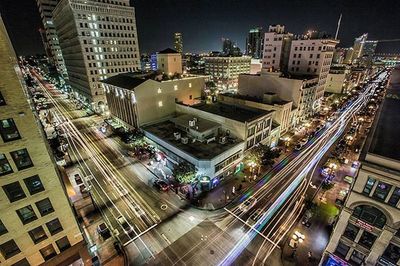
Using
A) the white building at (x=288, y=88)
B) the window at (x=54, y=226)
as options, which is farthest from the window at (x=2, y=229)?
the white building at (x=288, y=88)

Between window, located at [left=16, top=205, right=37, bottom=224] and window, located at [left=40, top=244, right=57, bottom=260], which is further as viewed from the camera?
window, located at [left=40, top=244, right=57, bottom=260]

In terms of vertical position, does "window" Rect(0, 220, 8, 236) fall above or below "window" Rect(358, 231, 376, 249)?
above

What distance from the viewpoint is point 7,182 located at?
56.1 feet

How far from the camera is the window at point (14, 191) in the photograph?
17244 mm

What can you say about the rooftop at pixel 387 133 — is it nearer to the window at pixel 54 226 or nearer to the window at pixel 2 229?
the window at pixel 54 226

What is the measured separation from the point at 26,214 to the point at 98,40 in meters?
79.4

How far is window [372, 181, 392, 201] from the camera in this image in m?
17.4

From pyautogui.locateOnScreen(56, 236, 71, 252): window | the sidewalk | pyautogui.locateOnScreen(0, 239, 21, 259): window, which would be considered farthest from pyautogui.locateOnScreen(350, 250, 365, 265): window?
pyautogui.locateOnScreen(0, 239, 21, 259): window

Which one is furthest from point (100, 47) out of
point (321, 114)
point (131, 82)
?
point (321, 114)

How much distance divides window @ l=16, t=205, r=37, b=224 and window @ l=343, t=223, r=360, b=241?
1320 inches

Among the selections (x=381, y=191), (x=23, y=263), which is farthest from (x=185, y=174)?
(x=381, y=191)

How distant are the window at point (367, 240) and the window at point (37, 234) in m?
34.1

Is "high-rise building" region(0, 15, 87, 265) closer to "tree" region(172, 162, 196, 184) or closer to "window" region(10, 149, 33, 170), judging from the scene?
"window" region(10, 149, 33, 170)

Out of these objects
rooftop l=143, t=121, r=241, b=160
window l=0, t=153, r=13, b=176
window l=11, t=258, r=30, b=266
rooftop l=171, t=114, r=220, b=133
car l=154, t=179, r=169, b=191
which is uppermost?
window l=0, t=153, r=13, b=176
